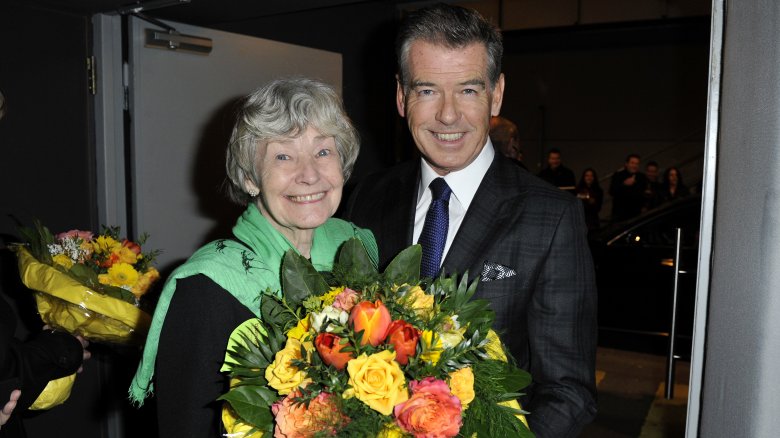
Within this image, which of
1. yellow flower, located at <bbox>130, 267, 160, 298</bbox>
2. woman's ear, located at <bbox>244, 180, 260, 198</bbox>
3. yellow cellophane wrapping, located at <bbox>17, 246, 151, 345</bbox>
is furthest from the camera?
yellow flower, located at <bbox>130, 267, 160, 298</bbox>

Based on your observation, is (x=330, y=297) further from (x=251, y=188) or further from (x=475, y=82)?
(x=475, y=82)

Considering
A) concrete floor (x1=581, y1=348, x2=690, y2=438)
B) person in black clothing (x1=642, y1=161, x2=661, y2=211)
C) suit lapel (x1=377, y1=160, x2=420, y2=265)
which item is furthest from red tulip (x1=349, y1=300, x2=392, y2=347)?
person in black clothing (x1=642, y1=161, x2=661, y2=211)

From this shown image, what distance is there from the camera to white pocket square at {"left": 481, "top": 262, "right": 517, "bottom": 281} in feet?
5.47

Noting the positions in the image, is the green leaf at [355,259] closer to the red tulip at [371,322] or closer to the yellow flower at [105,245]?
the red tulip at [371,322]

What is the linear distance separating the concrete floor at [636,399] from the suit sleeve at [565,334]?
2848 mm

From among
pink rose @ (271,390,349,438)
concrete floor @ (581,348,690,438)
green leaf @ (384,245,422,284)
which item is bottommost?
concrete floor @ (581,348,690,438)

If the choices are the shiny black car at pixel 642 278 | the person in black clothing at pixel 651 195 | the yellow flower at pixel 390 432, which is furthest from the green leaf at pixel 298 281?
the person in black clothing at pixel 651 195

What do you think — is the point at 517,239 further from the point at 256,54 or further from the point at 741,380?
the point at 256,54

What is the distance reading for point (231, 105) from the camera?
144 inches

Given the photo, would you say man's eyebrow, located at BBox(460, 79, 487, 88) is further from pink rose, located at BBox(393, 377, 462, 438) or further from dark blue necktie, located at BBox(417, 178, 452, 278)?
pink rose, located at BBox(393, 377, 462, 438)

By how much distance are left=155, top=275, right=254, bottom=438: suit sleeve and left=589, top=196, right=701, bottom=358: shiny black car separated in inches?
196

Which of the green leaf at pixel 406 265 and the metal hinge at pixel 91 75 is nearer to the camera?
the green leaf at pixel 406 265

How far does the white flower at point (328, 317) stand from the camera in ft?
3.76

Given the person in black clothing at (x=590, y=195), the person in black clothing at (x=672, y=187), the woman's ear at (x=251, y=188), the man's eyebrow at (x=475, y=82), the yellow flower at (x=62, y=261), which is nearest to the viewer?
the woman's ear at (x=251, y=188)
